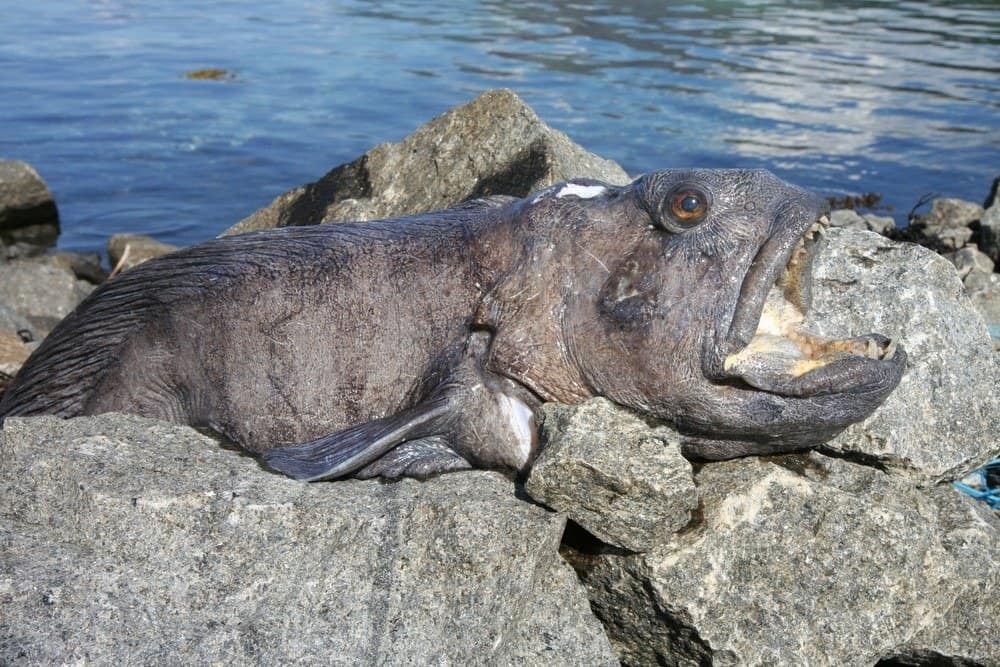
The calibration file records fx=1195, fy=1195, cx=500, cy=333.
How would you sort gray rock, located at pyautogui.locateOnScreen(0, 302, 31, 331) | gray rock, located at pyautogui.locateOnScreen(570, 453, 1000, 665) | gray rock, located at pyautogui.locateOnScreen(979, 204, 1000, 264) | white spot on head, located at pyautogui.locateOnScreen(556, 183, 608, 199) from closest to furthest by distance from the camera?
1. gray rock, located at pyautogui.locateOnScreen(570, 453, 1000, 665)
2. white spot on head, located at pyautogui.locateOnScreen(556, 183, 608, 199)
3. gray rock, located at pyautogui.locateOnScreen(0, 302, 31, 331)
4. gray rock, located at pyautogui.locateOnScreen(979, 204, 1000, 264)

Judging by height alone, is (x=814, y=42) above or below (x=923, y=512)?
below

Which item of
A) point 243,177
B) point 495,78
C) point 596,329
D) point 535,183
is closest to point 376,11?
point 495,78

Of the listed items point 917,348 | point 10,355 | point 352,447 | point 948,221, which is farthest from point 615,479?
point 948,221

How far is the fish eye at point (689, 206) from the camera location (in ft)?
12.7

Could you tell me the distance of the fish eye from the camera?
3871 millimetres

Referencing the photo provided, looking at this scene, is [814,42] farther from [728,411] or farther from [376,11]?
[728,411]

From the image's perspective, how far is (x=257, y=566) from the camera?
330 centimetres

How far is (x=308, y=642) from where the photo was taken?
10.3ft

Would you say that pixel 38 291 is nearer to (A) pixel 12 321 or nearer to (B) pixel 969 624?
(A) pixel 12 321

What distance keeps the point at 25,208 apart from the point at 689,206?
11.6 m

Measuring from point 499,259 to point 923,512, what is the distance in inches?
69.3

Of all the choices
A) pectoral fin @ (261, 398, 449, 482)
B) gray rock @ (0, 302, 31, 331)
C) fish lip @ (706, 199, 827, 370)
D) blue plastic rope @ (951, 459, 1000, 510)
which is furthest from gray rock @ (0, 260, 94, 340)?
fish lip @ (706, 199, 827, 370)

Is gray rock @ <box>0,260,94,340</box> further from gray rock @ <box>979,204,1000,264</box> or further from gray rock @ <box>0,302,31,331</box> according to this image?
gray rock @ <box>979,204,1000,264</box>

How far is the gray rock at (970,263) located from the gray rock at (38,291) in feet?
24.0
